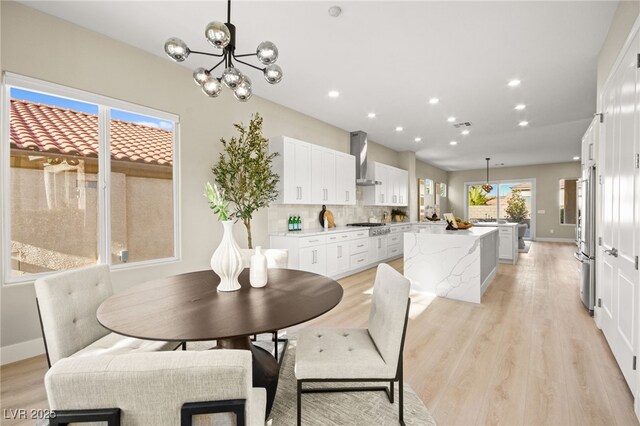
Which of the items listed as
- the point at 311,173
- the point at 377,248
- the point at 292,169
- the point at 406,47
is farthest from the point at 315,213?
the point at 406,47

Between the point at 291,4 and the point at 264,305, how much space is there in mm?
2414

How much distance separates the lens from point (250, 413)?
2.57 ft

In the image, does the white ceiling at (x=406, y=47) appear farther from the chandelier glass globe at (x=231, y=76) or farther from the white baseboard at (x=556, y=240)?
the white baseboard at (x=556, y=240)

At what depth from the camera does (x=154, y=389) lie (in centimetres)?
74

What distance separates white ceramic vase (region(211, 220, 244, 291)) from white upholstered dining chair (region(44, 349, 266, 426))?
3.25ft

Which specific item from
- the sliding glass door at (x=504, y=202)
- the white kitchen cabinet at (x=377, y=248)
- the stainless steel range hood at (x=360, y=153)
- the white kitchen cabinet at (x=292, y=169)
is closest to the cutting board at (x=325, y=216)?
the white kitchen cabinet at (x=292, y=169)

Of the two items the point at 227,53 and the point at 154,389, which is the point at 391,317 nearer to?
the point at 154,389

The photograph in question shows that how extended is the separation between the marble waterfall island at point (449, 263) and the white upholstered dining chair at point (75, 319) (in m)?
3.49

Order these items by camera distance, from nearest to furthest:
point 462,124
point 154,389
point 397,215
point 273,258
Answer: point 154,389 < point 273,258 < point 462,124 < point 397,215

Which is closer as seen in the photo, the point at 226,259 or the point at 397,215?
the point at 226,259

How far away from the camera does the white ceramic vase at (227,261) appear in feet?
5.74

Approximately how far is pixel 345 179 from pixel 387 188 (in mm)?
1861

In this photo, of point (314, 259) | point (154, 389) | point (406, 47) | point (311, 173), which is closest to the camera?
point (154, 389)

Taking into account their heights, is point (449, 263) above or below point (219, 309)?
below
